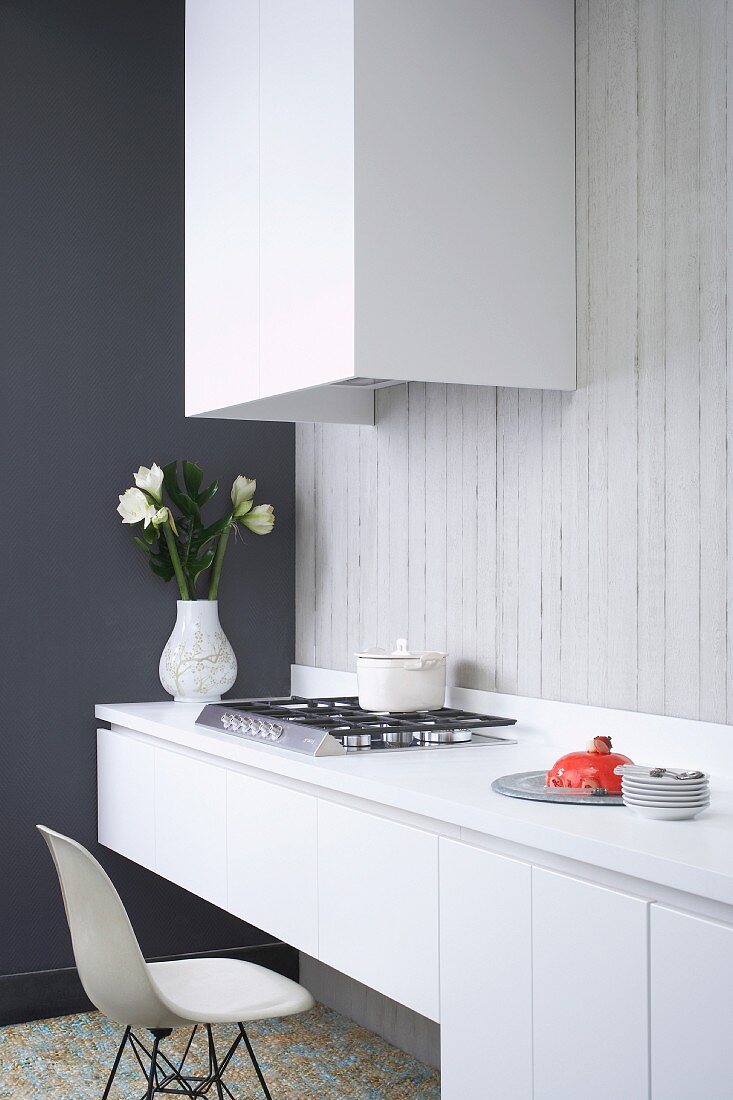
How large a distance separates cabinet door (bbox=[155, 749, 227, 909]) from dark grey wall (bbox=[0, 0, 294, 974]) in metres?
0.57

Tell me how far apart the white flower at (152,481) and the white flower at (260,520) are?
0.87 ft

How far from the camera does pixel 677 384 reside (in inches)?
87.7

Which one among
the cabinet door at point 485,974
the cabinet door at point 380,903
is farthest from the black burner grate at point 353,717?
the cabinet door at point 485,974

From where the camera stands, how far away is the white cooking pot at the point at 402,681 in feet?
8.86

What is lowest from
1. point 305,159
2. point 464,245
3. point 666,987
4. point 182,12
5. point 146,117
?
point 666,987

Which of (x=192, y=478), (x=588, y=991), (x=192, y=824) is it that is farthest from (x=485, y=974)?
(x=192, y=478)

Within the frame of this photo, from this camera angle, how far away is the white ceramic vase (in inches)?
132

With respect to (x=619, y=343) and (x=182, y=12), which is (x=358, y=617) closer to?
(x=619, y=343)

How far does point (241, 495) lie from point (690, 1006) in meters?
2.31

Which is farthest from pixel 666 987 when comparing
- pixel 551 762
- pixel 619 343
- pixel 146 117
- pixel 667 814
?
pixel 146 117

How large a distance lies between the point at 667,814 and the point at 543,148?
1.44 meters

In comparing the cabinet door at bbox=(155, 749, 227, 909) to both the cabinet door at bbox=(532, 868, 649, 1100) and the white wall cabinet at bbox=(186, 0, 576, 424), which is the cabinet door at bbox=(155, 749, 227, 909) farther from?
the cabinet door at bbox=(532, 868, 649, 1100)

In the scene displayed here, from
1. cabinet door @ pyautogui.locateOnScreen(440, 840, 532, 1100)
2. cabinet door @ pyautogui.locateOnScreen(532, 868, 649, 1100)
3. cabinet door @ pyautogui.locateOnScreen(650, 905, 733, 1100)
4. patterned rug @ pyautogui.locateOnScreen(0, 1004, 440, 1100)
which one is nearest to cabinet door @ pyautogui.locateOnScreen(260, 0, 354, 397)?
cabinet door @ pyautogui.locateOnScreen(440, 840, 532, 1100)

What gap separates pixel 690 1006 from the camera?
140 cm
